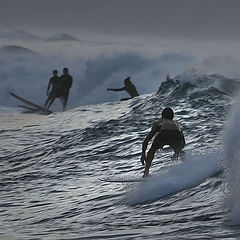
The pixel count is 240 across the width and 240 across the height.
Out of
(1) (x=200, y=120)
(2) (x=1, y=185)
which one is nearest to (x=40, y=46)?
(1) (x=200, y=120)

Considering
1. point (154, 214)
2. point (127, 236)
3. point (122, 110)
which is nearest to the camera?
point (127, 236)

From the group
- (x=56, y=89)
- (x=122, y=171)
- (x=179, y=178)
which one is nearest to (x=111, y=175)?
(x=122, y=171)

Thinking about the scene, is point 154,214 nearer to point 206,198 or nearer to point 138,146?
point 206,198

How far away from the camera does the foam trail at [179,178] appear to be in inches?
483

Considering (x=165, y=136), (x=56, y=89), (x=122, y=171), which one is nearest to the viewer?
(x=165, y=136)

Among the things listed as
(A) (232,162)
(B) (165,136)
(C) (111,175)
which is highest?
(B) (165,136)

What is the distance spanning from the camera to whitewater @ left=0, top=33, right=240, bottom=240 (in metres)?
10.3

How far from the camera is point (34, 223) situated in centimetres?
1115

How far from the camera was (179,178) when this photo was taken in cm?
1302

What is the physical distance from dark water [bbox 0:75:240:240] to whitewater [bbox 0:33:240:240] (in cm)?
2

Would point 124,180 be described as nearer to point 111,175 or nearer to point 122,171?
point 111,175

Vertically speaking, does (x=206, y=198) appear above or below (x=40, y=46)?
below

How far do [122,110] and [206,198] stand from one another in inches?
548

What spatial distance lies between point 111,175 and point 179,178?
2243 mm
